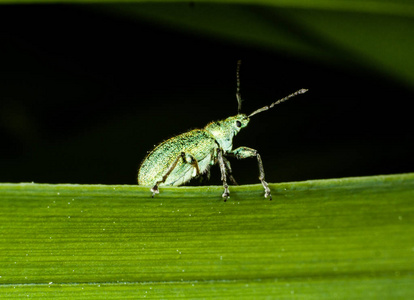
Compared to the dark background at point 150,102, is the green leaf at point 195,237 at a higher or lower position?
lower

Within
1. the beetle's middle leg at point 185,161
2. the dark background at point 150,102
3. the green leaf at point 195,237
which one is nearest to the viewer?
the green leaf at point 195,237

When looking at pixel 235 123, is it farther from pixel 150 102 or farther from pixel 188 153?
pixel 150 102

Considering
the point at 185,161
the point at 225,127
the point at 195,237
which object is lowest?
the point at 195,237

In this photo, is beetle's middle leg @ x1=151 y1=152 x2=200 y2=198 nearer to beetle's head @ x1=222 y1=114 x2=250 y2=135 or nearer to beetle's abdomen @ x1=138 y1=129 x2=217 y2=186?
beetle's abdomen @ x1=138 y1=129 x2=217 y2=186

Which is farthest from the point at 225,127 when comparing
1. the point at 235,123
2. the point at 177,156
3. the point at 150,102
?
the point at 150,102

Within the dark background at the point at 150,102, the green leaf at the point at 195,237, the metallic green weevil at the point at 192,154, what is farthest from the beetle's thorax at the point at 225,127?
the green leaf at the point at 195,237

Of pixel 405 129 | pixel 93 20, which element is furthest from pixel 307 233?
pixel 93 20

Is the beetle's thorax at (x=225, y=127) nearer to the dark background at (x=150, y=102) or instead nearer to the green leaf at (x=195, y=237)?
the dark background at (x=150, y=102)

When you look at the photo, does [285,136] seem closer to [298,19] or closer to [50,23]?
[298,19]
